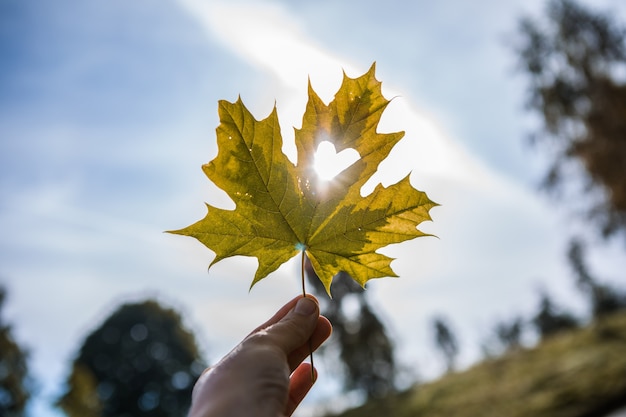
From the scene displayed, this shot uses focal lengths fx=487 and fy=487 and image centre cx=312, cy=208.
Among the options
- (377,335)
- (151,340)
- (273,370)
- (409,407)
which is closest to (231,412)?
(273,370)

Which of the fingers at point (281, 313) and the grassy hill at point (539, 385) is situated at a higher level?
the fingers at point (281, 313)

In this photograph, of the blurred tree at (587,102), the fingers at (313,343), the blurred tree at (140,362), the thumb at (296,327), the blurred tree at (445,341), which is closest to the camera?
the thumb at (296,327)

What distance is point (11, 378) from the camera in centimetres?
2080

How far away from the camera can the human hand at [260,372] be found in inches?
38.8

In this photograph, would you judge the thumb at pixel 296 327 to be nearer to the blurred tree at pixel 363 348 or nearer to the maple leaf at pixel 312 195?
the maple leaf at pixel 312 195

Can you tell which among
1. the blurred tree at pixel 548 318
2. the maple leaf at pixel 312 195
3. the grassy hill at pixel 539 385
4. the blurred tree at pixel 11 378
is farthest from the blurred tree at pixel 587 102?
the blurred tree at pixel 548 318

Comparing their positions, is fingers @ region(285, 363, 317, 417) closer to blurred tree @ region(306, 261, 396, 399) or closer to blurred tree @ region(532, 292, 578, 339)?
blurred tree @ region(306, 261, 396, 399)

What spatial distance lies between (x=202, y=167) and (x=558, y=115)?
590 inches

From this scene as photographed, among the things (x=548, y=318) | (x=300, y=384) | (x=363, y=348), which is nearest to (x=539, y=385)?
(x=363, y=348)

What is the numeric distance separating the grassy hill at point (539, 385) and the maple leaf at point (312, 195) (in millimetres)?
17746

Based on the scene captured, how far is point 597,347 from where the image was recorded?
21.1m

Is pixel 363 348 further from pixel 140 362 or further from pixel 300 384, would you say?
pixel 300 384

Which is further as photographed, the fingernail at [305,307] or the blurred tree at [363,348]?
the blurred tree at [363,348]

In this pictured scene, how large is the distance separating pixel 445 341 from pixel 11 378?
3418cm
